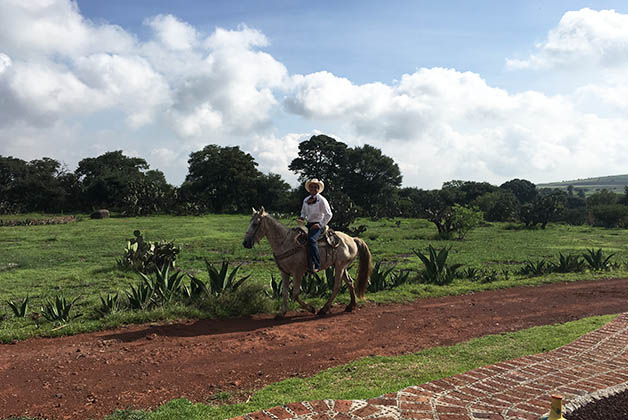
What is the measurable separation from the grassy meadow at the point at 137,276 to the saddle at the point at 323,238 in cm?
171

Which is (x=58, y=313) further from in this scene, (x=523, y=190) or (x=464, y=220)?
(x=523, y=190)

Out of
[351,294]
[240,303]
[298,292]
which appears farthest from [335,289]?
[240,303]

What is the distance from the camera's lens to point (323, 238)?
24.2 ft

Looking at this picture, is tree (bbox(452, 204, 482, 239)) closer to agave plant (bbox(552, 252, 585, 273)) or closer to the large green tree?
agave plant (bbox(552, 252, 585, 273))

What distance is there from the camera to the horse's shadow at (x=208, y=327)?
5910 millimetres

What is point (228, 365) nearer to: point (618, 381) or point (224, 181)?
point (618, 381)

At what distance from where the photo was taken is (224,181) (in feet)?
154

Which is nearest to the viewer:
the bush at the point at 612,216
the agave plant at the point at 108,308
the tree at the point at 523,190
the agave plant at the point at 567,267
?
the agave plant at the point at 108,308

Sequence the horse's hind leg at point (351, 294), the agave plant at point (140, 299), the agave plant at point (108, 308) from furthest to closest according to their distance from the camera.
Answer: the horse's hind leg at point (351, 294)
the agave plant at point (140, 299)
the agave plant at point (108, 308)

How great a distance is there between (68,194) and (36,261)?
3364 centimetres

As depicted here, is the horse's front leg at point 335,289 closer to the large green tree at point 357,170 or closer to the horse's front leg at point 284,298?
the horse's front leg at point 284,298

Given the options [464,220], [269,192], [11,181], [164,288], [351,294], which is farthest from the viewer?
[269,192]

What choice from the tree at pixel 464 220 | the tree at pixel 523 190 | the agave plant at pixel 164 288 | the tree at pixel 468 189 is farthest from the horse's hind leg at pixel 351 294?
the tree at pixel 523 190

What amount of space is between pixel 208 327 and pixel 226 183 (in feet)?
136
